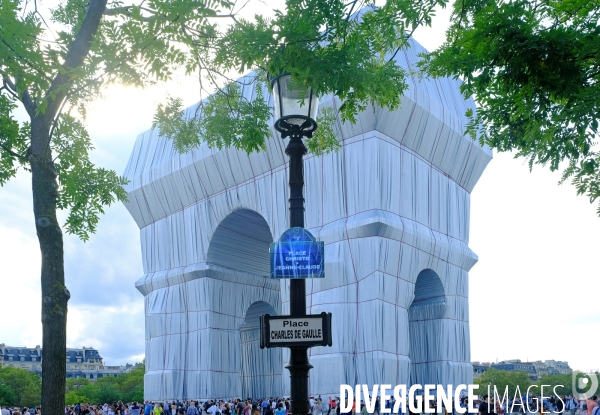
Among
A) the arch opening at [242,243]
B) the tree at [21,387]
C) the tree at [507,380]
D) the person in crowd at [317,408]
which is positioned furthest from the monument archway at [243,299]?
the tree at [507,380]

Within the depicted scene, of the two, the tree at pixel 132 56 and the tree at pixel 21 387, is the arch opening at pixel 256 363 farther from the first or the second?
the tree at pixel 21 387

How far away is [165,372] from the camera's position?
4778 cm

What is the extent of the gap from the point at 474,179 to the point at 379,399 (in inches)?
589

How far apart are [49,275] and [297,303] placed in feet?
11.0

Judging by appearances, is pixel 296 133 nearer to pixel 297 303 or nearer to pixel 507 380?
pixel 297 303

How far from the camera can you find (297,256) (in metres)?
8.22

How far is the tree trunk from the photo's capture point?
355 inches

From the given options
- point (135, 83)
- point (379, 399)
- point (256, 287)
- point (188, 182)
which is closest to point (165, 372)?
point (256, 287)

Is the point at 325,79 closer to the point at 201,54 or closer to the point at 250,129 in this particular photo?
the point at 250,129

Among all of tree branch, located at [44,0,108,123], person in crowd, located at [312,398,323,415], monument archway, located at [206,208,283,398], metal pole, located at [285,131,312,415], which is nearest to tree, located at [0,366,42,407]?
monument archway, located at [206,208,283,398]

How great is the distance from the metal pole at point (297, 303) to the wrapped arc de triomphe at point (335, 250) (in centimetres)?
2806

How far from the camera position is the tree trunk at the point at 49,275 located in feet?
29.6

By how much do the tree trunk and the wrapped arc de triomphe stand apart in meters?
27.0

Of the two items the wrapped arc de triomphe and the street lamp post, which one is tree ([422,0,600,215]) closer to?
the street lamp post
